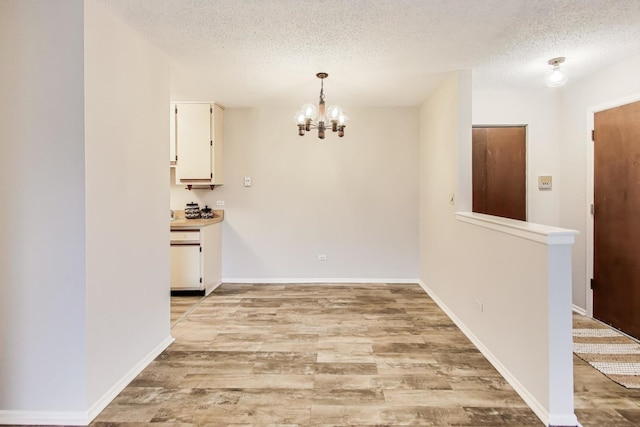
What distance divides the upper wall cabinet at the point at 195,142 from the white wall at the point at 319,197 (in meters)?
0.37

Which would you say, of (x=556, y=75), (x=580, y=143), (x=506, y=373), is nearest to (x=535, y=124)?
(x=580, y=143)

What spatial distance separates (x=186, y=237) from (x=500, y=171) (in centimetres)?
386

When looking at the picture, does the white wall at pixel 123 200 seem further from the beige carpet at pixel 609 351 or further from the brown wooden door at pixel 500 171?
the brown wooden door at pixel 500 171

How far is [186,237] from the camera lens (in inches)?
173

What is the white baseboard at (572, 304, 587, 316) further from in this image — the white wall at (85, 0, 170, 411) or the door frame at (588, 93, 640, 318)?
the white wall at (85, 0, 170, 411)

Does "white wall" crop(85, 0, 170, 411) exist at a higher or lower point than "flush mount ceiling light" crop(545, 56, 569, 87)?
lower

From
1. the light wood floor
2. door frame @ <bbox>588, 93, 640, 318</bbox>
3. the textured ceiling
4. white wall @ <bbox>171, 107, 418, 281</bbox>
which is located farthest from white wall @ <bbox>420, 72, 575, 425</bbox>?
door frame @ <bbox>588, 93, 640, 318</bbox>

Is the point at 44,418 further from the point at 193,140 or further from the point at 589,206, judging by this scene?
the point at 589,206

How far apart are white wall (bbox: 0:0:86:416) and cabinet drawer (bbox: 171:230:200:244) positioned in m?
2.43

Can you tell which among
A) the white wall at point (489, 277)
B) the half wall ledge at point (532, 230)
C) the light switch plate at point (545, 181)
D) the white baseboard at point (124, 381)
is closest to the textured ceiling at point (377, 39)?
the white wall at point (489, 277)

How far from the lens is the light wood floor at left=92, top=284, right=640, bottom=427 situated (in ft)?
6.58

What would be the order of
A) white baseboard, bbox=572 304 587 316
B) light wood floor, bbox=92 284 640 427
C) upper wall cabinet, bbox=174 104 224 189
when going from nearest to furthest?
light wood floor, bbox=92 284 640 427, white baseboard, bbox=572 304 587 316, upper wall cabinet, bbox=174 104 224 189

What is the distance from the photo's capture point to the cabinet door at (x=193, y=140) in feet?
15.0

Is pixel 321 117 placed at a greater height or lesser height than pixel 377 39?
lesser
